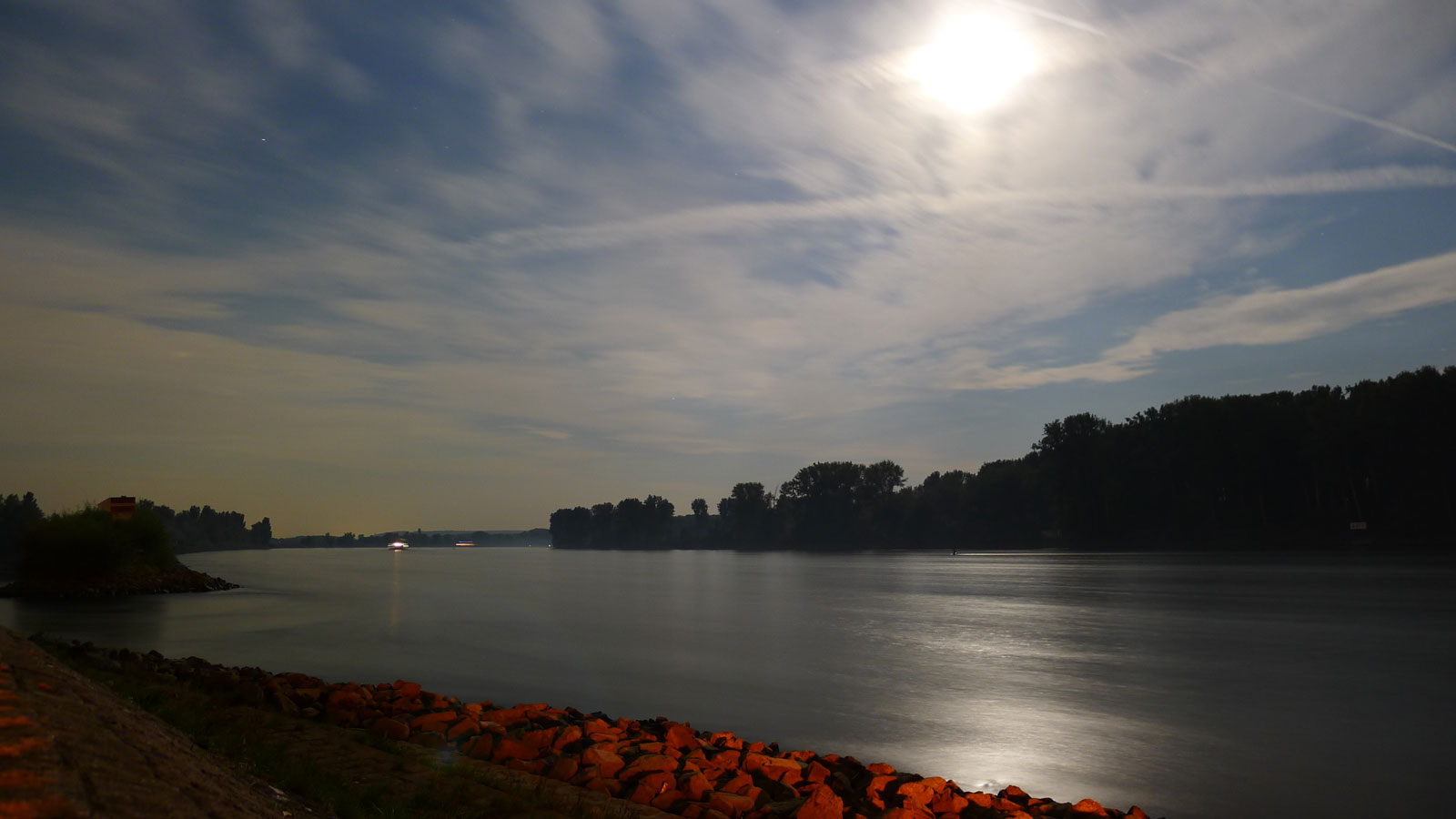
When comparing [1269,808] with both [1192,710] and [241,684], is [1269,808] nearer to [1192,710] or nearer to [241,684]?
[1192,710]

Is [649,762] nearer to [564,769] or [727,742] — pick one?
[564,769]

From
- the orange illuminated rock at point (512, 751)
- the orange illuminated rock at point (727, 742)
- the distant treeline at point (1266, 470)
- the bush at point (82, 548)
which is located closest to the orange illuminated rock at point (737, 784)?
the orange illuminated rock at point (727, 742)

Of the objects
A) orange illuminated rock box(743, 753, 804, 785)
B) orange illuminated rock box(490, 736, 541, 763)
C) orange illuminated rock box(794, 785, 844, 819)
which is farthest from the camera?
orange illuminated rock box(490, 736, 541, 763)

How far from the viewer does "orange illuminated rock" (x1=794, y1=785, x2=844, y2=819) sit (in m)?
11.0

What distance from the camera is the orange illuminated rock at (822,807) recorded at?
11008mm

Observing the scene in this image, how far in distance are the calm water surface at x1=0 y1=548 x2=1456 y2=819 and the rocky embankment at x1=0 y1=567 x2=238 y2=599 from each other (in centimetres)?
560

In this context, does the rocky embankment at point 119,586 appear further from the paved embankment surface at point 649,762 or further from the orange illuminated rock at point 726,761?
the orange illuminated rock at point 726,761

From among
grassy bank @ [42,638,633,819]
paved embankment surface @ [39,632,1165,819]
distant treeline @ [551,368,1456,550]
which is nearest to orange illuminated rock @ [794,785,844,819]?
paved embankment surface @ [39,632,1165,819]

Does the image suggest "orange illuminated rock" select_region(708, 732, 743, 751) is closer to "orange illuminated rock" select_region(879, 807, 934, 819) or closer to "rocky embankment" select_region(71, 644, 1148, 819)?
"rocky embankment" select_region(71, 644, 1148, 819)

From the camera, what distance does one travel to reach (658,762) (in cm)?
1306

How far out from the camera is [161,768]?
243 inches

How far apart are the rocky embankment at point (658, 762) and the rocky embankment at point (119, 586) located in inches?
2140

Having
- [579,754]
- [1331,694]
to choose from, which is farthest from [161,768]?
[1331,694]

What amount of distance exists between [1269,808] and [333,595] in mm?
72080
